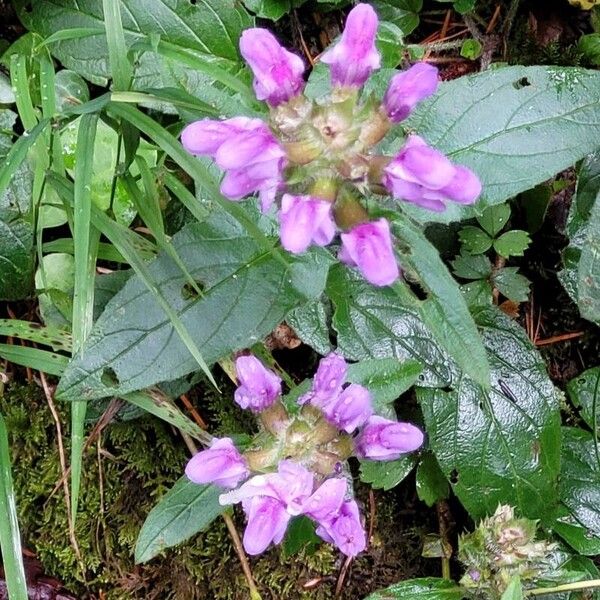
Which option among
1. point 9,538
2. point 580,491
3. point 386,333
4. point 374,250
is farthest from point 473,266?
point 9,538

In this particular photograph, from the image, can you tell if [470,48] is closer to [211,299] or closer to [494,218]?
[494,218]

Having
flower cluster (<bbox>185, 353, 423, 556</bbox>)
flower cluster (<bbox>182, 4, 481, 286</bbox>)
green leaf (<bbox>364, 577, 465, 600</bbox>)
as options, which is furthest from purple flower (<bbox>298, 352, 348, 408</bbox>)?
green leaf (<bbox>364, 577, 465, 600</bbox>)

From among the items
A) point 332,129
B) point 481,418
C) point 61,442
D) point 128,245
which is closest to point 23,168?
point 128,245

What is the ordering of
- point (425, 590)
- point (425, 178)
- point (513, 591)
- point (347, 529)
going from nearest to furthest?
point (425, 178) < point (347, 529) < point (513, 591) < point (425, 590)

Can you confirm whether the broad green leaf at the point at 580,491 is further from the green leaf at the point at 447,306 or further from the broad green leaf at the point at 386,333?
the green leaf at the point at 447,306

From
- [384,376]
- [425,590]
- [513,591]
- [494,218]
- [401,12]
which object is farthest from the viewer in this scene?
[401,12]

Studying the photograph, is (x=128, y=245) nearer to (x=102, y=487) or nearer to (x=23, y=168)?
(x=23, y=168)

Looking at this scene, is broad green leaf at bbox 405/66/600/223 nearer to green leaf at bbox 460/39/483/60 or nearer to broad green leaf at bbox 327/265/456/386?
broad green leaf at bbox 327/265/456/386
